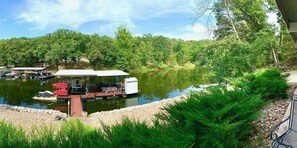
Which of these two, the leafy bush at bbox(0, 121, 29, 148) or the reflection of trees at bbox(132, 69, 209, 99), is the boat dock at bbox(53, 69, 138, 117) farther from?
the leafy bush at bbox(0, 121, 29, 148)

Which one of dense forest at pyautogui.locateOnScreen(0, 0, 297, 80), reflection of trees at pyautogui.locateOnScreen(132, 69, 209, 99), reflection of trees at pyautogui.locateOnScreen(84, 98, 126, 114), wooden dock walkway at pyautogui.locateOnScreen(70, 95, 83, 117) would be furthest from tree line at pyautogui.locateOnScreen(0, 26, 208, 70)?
wooden dock walkway at pyautogui.locateOnScreen(70, 95, 83, 117)

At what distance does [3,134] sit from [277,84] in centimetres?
478

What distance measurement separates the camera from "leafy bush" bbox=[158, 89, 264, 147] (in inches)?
92.5

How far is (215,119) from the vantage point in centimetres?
254

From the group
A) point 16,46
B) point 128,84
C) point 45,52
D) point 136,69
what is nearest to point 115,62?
point 136,69

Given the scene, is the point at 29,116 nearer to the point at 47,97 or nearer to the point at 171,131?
the point at 47,97

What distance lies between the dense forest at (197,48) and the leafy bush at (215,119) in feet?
25.7

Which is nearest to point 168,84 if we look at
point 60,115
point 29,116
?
point 60,115

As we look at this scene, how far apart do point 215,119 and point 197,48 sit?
10589 millimetres

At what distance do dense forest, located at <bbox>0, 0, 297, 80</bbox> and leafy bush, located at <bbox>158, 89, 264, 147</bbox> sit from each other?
7.84m

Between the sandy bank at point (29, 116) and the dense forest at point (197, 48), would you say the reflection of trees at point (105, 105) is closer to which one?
the sandy bank at point (29, 116)

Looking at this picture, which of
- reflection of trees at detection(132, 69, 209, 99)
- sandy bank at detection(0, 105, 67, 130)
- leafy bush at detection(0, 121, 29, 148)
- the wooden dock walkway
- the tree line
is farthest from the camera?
the tree line

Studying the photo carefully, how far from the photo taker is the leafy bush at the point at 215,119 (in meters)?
2.35

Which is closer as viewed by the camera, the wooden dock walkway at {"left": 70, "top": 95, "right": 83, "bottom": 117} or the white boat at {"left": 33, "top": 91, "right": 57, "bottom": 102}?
the wooden dock walkway at {"left": 70, "top": 95, "right": 83, "bottom": 117}
